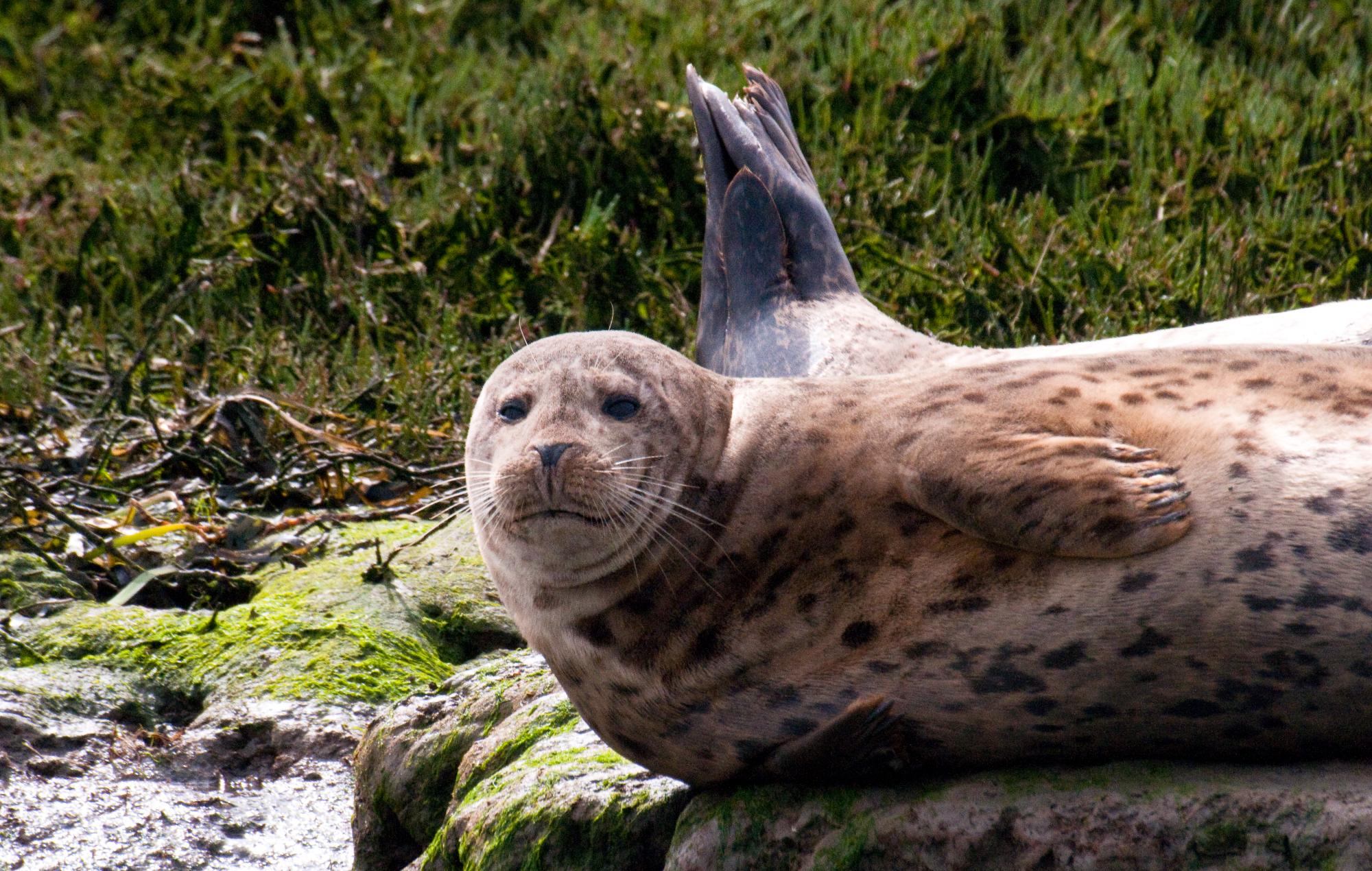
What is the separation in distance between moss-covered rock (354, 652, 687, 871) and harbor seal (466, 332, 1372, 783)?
0.45 ft

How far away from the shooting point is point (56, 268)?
6953 millimetres

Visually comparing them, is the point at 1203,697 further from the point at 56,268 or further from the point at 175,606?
the point at 56,268

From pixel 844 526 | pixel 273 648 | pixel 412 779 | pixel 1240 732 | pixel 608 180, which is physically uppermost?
pixel 844 526

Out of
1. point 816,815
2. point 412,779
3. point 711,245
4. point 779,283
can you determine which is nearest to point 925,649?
point 816,815

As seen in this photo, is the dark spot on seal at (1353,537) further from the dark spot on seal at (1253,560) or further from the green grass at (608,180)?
the green grass at (608,180)

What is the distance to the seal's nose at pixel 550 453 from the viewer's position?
113 inches

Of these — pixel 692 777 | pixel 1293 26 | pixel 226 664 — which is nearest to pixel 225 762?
pixel 226 664

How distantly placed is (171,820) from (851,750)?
5.36 ft

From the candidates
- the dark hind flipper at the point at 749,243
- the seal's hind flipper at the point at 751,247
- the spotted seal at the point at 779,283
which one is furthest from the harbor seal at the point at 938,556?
the seal's hind flipper at the point at 751,247

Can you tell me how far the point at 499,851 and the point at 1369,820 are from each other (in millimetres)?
1483

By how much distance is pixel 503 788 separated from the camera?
10.6 ft

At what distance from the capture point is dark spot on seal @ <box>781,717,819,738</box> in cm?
285

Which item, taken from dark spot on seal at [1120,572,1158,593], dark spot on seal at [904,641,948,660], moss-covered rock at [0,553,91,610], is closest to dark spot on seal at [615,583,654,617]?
dark spot on seal at [904,641,948,660]

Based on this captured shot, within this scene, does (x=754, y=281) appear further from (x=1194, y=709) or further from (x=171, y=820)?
(x=1194, y=709)
